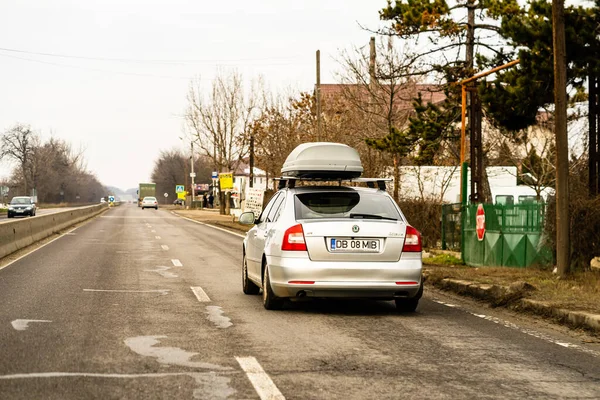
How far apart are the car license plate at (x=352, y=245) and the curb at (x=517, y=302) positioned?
7.03ft

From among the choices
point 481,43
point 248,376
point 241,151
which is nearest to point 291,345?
point 248,376

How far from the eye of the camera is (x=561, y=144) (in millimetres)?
12797

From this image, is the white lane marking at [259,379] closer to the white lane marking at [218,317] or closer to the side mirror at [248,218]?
the white lane marking at [218,317]

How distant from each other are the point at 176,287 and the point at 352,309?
3.57 m

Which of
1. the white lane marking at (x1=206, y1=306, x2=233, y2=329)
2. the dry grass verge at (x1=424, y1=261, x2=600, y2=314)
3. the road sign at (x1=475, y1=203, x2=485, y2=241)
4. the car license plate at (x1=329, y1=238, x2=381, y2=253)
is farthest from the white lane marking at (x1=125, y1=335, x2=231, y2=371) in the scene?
the road sign at (x1=475, y1=203, x2=485, y2=241)

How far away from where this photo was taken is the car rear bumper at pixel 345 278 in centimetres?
949

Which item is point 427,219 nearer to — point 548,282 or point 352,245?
point 548,282

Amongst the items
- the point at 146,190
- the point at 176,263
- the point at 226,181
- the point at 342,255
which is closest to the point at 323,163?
the point at 342,255

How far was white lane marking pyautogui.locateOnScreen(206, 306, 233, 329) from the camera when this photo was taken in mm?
8930

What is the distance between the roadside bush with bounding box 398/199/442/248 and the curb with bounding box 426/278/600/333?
8.20 m

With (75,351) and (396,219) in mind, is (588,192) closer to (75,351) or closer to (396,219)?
(396,219)

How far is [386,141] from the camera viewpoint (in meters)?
26.4

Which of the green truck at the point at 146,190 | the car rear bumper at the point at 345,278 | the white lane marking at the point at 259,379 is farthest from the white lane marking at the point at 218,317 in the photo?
the green truck at the point at 146,190

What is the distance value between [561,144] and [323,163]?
12.3 feet
